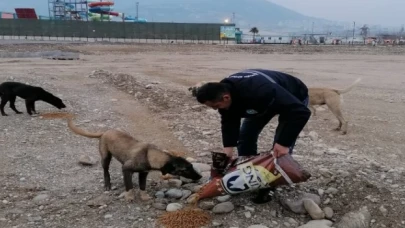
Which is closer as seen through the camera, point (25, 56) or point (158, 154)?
point (158, 154)

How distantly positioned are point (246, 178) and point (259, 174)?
6.3 inches

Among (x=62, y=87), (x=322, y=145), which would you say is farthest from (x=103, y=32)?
(x=322, y=145)

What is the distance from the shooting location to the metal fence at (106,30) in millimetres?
58938

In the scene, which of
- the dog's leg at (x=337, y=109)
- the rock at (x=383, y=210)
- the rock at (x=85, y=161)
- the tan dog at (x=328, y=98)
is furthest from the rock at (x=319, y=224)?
the tan dog at (x=328, y=98)

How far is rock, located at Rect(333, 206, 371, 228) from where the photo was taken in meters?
4.87

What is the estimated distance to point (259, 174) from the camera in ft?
16.2

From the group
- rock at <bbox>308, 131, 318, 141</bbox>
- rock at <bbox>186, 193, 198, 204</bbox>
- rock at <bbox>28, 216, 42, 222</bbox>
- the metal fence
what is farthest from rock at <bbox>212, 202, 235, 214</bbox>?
the metal fence

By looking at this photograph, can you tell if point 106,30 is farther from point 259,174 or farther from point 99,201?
point 259,174

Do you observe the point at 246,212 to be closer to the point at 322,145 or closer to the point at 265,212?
the point at 265,212

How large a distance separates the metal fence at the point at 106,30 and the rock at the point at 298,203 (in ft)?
195

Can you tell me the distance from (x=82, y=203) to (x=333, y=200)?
297cm

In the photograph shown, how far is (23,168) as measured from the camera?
6.68 m

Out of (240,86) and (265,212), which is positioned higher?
(240,86)

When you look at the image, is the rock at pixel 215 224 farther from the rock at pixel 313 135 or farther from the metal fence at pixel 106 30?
the metal fence at pixel 106 30
